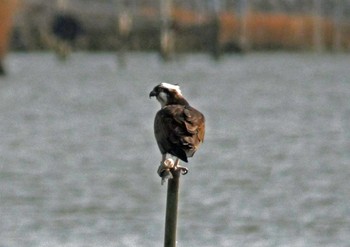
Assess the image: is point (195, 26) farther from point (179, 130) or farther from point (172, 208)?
point (172, 208)

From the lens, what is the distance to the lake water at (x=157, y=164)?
24.3 meters

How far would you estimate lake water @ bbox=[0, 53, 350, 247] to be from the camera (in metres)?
24.3

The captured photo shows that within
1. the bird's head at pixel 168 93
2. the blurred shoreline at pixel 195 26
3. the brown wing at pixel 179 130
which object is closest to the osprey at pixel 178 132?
the brown wing at pixel 179 130

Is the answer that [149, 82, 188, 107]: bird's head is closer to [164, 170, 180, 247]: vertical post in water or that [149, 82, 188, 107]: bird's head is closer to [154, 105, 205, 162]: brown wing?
[154, 105, 205, 162]: brown wing

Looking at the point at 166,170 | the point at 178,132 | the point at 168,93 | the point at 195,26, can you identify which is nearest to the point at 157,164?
the point at 168,93

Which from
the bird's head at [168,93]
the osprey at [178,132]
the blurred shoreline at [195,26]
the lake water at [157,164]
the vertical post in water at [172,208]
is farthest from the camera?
the blurred shoreline at [195,26]

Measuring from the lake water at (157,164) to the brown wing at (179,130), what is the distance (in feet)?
23.2

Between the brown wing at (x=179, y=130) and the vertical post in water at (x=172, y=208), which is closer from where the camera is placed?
the vertical post in water at (x=172, y=208)

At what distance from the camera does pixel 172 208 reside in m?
15.2

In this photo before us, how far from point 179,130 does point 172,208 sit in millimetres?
736

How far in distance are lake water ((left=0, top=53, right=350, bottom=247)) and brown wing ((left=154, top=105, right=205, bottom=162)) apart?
279 inches

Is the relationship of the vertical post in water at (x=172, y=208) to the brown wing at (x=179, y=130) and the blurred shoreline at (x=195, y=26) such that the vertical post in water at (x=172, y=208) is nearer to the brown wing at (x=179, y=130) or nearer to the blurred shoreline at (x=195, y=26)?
the brown wing at (x=179, y=130)

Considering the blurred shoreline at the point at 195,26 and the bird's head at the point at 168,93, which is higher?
the blurred shoreline at the point at 195,26

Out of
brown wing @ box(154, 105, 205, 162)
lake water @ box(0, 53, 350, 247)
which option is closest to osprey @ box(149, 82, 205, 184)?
brown wing @ box(154, 105, 205, 162)
